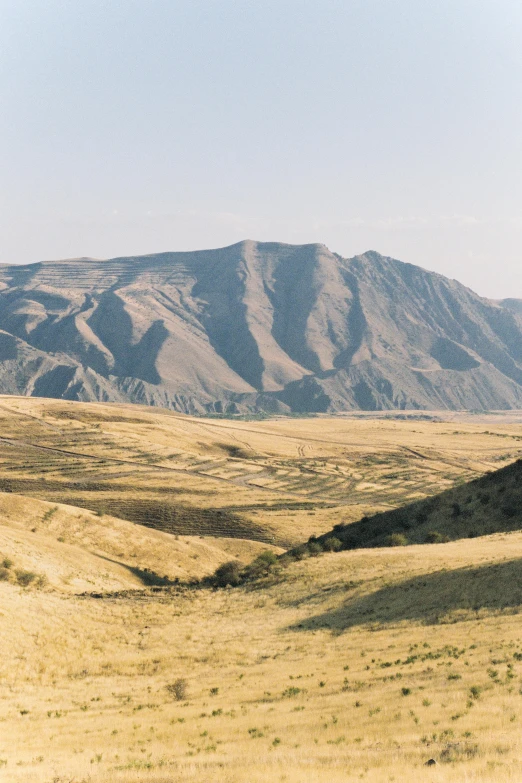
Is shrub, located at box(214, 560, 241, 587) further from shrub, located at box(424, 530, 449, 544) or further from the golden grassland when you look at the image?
shrub, located at box(424, 530, 449, 544)

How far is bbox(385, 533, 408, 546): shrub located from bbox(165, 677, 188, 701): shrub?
1810 inches

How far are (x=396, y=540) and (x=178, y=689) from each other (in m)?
48.4

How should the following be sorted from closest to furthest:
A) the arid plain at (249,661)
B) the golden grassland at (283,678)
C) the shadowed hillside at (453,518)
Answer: the golden grassland at (283,678), the arid plain at (249,661), the shadowed hillside at (453,518)

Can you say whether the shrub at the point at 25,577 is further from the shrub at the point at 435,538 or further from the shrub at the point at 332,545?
the shrub at the point at 435,538

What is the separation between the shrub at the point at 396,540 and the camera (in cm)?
7681

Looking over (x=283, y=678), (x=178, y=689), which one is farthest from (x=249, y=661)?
(x=178, y=689)

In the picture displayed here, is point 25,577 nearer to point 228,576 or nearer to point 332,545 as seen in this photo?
point 228,576

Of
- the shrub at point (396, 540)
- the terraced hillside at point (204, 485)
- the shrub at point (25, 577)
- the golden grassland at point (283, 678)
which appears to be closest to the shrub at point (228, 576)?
the golden grassland at point (283, 678)

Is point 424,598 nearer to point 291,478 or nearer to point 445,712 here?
point 445,712

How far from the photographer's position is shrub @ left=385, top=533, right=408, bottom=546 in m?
76.8

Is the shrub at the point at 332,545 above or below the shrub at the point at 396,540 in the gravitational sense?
below

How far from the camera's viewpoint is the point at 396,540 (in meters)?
77.1

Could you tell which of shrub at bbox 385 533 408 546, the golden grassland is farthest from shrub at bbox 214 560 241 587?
shrub at bbox 385 533 408 546

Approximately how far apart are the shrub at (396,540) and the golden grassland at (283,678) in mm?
17585
